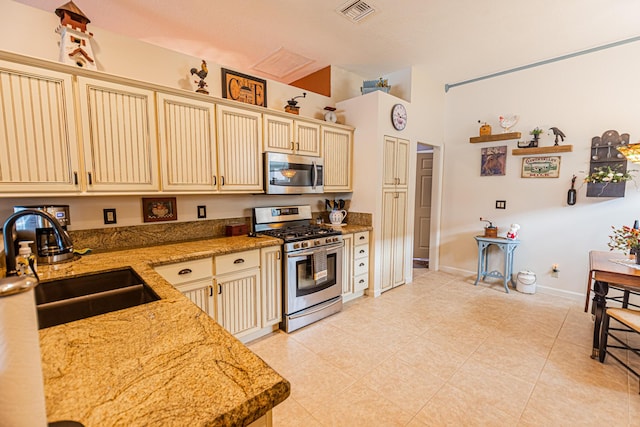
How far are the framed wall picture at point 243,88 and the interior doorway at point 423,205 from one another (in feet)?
10.5

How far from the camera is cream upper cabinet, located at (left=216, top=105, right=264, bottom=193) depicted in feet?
8.29

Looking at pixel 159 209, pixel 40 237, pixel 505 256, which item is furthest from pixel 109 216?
pixel 505 256

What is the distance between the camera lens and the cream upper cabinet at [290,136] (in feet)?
9.32

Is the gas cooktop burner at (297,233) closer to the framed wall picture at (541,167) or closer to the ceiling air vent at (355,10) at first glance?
the ceiling air vent at (355,10)

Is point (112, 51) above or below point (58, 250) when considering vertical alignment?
above

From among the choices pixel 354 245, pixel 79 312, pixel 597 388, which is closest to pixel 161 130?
pixel 79 312

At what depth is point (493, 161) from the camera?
13.5 ft

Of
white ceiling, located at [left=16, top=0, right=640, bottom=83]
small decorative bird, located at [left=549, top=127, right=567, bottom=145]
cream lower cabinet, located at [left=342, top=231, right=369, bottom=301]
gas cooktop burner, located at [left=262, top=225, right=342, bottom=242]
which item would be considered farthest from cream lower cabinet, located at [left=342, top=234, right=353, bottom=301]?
small decorative bird, located at [left=549, top=127, right=567, bottom=145]

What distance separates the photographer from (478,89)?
4.20m

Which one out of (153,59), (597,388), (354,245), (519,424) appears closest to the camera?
(519,424)

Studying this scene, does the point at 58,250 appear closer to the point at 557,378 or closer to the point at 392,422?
the point at 392,422

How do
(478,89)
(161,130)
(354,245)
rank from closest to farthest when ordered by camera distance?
(161,130)
(354,245)
(478,89)

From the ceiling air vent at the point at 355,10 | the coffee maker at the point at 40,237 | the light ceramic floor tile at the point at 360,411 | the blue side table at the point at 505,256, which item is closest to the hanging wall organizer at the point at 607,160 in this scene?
the blue side table at the point at 505,256

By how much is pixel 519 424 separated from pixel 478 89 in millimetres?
4215
